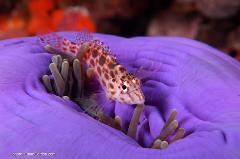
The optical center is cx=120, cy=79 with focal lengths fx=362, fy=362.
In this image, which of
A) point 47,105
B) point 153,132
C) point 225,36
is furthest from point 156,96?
point 225,36

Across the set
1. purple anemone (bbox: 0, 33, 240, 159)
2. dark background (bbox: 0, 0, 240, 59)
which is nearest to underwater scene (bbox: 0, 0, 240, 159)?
purple anemone (bbox: 0, 33, 240, 159)

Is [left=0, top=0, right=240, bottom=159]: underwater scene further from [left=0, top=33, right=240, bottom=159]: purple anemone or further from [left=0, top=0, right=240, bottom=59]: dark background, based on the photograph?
[left=0, top=0, right=240, bottom=59]: dark background

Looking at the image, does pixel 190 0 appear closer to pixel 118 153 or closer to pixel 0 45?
pixel 0 45

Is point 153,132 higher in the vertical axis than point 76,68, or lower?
lower

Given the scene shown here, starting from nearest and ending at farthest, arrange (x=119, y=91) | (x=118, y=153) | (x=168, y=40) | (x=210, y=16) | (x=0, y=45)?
(x=118, y=153), (x=119, y=91), (x=0, y=45), (x=168, y=40), (x=210, y=16)

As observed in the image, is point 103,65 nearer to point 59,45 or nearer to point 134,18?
point 59,45

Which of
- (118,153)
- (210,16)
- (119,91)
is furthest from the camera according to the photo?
(210,16)
